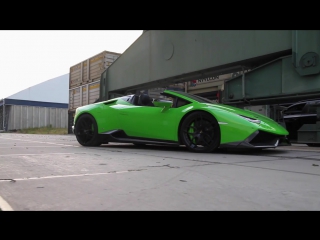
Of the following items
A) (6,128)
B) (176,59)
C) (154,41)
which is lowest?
(6,128)

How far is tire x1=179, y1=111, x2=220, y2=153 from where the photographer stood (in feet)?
14.3

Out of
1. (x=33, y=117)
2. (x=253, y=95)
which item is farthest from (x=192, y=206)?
(x=33, y=117)

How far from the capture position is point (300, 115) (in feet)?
18.5

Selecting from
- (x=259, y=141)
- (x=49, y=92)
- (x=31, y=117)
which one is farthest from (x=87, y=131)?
(x=49, y=92)

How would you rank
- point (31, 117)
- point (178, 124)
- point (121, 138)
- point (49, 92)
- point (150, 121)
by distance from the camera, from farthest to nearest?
1. point (49, 92)
2. point (31, 117)
3. point (121, 138)
4. point (150, 121)
5. point (178, 124)

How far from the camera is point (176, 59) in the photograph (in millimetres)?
6711

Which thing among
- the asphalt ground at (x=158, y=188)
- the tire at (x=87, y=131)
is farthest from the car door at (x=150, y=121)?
the asphalt ground at (x=158, y=188)

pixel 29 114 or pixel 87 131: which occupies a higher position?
pixel 29 114

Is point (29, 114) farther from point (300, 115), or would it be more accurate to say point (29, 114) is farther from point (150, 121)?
point (300, 115)

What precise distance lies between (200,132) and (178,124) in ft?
1.42

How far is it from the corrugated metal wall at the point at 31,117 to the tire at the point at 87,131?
84.7 ft

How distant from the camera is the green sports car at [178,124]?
4133 mm
